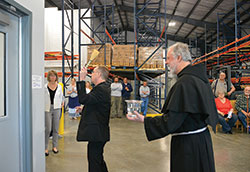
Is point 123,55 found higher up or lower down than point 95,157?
higher up

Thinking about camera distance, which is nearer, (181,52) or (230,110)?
(181,52)

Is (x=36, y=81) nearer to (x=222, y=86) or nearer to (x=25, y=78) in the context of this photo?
(x=25, y=78)

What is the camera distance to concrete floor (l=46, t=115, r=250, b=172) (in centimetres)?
331

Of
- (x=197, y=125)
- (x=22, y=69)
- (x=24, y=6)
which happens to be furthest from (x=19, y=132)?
(x=197, y=125)

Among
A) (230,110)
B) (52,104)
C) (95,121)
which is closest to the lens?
(95,121)

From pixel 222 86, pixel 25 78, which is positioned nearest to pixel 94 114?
pixel 25 78

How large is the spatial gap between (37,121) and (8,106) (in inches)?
18.5

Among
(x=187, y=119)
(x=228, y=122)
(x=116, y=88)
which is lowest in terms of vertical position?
(x=228, y=122)

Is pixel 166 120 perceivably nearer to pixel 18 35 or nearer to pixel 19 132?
pixel 19 132

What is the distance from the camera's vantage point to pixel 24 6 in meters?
2.12

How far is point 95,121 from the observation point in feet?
7.76

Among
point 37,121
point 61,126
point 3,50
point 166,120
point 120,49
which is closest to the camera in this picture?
point 166,120

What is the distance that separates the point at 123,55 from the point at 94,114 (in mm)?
5657

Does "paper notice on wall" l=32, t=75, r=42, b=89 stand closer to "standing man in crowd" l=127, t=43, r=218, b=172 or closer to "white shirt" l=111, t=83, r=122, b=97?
"standing man in crowd" l=127, t=43, r=218, b=172
